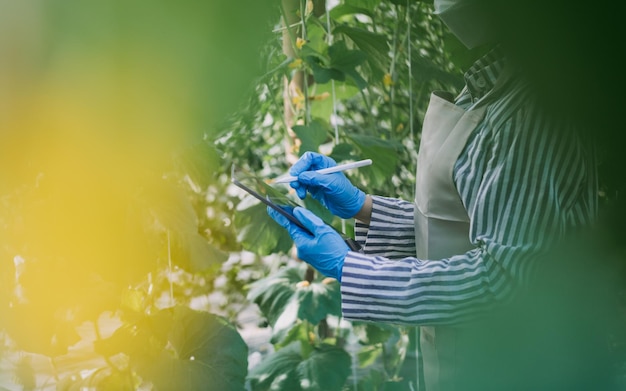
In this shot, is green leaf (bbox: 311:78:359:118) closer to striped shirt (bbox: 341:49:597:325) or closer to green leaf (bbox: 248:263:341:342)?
green leaf (bbox: 248:263:341:342)

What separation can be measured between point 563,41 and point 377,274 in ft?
2.25

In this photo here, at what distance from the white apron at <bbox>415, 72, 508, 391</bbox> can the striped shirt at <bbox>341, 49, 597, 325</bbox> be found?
0.02m

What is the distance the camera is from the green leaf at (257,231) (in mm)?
1983

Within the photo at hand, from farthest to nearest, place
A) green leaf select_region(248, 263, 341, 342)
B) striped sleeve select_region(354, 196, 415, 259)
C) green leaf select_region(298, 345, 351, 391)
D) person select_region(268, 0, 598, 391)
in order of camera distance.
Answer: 1. green leaf select_region(248, 263, 341, 342)
2. green leaf select_region(298, 345, 351, 391)
3. striped sleeve select_region(354, 196, 415, 259)
4. person select_region(268, 0, 598, 391)

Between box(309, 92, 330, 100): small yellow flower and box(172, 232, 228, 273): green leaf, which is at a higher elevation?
box(309, 92, 330, 100): small yellow flower

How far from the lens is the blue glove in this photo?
3.58ft

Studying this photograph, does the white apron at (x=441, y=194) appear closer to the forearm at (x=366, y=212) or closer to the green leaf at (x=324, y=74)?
the forearm at (x=366, y=212)

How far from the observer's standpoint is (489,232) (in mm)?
873

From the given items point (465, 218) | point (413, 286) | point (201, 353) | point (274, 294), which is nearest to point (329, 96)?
point (274, 294)

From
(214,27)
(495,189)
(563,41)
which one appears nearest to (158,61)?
(214,27)

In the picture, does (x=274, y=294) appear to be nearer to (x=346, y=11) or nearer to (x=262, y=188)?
(x=346, y=11)

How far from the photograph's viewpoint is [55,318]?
0.33m

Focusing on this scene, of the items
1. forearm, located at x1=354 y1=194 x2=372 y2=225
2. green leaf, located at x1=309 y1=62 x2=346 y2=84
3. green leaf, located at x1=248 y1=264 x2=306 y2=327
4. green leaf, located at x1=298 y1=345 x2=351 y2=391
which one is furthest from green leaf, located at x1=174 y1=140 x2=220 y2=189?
green leaf, located at x1=248 y1=264 x2=306 y2=327

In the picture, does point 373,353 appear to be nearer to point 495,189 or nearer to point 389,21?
point 389,21
